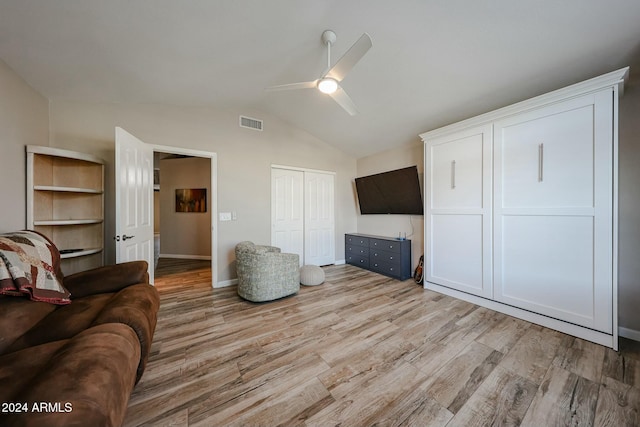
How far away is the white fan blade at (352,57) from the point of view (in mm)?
1581

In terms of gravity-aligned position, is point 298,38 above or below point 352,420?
above

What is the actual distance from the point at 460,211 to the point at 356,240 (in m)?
2.14

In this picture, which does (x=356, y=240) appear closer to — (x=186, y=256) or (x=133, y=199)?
(x=133, y=199)

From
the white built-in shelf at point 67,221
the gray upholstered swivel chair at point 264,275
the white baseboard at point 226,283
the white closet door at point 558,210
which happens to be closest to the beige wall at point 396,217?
the white closet door at point 558,210

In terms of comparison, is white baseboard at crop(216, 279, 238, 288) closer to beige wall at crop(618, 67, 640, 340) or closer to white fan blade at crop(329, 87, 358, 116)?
white fan blade at crop(329, 87, 358, 116)

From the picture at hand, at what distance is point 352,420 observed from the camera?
1256 mm

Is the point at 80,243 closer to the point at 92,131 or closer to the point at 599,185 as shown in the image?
the point at 92,131

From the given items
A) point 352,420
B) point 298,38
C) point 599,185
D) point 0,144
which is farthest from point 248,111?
point 599,185

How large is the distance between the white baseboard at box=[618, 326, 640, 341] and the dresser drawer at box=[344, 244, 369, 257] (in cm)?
296

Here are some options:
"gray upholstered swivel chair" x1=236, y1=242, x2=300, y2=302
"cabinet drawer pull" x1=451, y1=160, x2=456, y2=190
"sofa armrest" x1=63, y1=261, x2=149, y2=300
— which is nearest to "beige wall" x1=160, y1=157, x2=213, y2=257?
"gray upholstered swivel chair" x1=236, y1=242, x2=300, y2=302

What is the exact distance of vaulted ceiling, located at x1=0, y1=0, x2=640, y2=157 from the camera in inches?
64.9

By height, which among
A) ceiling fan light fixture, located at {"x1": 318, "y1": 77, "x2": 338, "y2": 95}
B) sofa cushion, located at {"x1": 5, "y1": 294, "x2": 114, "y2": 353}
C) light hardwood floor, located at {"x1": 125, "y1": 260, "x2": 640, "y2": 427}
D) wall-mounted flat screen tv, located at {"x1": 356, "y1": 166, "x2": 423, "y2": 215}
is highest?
ceiling fan light fixture, located at {"x1": 318, "y1": 77, "x2": 338, "y2": 95}

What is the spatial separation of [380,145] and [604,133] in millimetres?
2695

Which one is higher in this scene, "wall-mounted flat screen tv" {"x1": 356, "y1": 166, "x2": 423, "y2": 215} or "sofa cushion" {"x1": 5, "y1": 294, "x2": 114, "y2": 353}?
"wall-mounted flat screen tv" {"x1": 356, "y1": 166, "x2": 423, "y2": 215}
